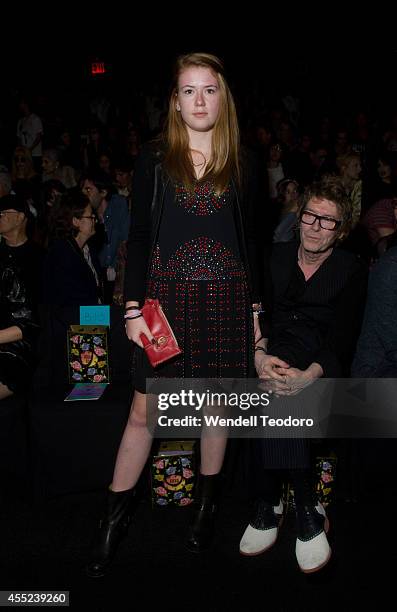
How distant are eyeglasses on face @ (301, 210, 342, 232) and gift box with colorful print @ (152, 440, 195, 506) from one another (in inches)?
38.2

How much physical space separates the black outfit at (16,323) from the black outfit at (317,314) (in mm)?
1005

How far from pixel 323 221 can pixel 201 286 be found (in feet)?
1.85

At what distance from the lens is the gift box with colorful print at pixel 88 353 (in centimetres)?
254

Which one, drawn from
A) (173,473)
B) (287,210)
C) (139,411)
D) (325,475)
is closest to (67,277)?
(173,473)

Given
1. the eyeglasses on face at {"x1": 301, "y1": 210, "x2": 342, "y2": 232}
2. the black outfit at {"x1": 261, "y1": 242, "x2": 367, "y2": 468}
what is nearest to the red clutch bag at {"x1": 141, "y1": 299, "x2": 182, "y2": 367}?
the black outfit at {"x1": 261, "y1": 242, "x2": 367, "y2": 468}

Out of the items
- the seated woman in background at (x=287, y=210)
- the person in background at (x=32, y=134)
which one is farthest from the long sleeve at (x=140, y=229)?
the person in background at (x=32, y=134)

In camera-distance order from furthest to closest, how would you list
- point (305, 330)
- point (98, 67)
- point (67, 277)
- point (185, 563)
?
point (98, 67), point (67, 277), point (305, 330), point (185, 563)

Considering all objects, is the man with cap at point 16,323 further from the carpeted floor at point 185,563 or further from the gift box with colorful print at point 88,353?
the carpeted floor at point 185,563

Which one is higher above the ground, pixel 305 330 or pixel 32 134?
pixel 32 134

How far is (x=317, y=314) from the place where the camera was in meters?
2.14

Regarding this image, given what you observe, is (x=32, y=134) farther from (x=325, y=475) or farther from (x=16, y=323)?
(x=325, y=475)

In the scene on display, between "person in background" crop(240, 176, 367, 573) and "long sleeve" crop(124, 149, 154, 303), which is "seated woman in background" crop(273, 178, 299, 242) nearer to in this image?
"person in background" crop(240, 176, 367, 573)

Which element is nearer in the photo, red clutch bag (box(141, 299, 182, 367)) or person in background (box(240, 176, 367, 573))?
red clutch bag (box(141, 299, 182, 367))

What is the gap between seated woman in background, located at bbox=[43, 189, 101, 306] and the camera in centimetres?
323
